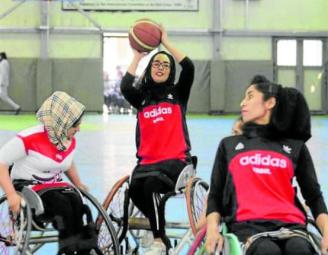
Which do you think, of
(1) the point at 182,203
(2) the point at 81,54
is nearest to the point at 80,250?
(1) the point at 182,203

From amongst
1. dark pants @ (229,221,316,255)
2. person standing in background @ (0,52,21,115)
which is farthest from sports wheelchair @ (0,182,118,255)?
person standing in background @ (0,52,21,115)

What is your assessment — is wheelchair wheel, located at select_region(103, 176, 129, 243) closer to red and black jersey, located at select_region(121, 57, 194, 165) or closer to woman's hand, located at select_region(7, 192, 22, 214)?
red and black jersey, located at select_region(121, 57, 194, 165)

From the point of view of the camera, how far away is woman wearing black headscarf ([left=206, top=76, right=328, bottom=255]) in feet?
8.33

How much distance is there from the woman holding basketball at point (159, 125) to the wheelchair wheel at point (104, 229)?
0.25 m

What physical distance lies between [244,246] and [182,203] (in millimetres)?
3198

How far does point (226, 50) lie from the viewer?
19.3m

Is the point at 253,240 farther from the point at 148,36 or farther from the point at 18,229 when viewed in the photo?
the point at 148,36

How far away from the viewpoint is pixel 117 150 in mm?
9414

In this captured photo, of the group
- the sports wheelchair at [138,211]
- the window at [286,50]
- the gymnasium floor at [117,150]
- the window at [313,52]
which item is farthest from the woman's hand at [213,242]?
the window at [313,52]

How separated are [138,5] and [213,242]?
17.3 metres

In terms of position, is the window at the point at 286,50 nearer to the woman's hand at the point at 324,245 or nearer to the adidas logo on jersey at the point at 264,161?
the adidas logo on jersey at the point at 264,161

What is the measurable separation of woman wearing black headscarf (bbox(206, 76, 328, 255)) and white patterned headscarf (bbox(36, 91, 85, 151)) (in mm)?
970

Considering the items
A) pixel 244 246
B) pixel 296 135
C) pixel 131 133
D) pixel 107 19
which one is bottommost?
pixel 131 133

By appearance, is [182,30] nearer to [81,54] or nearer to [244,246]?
[81,54]
